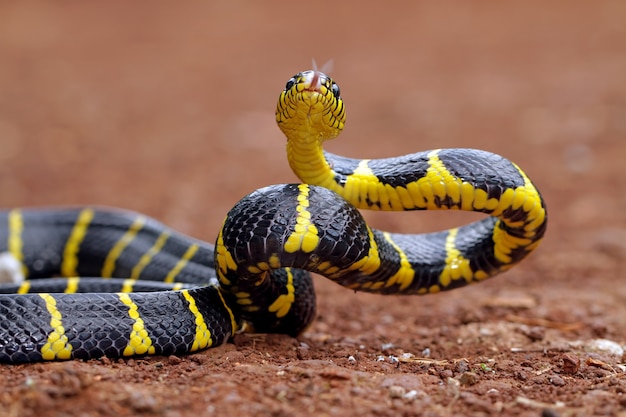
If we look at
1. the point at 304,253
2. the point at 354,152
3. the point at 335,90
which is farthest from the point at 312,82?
the point at 354,152

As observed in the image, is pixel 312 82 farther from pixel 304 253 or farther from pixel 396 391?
pixel 396 391

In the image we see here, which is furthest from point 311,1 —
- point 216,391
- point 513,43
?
point 216,391

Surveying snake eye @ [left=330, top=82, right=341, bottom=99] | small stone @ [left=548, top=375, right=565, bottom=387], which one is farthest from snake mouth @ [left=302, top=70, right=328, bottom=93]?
small stone @ [left=548, top=375, right=565, bottom=387]

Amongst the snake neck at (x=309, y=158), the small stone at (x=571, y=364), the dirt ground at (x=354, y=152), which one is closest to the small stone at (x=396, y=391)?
the dirt ground at (x=354, y=152)

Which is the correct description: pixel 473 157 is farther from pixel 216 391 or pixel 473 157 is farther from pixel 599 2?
pixel 599 2

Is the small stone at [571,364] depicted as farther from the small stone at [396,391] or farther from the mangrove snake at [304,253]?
the small stone at [396,391]

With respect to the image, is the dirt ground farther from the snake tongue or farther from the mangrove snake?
the snake tongue
